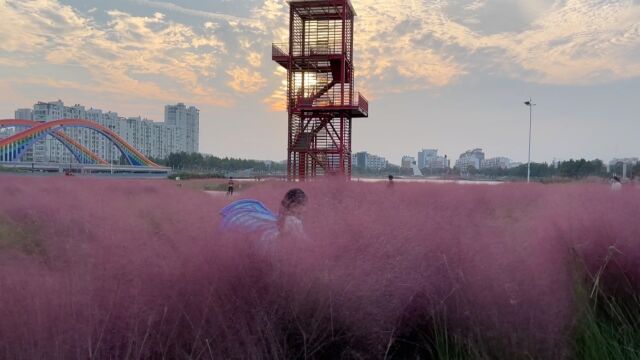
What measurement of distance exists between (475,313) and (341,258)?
1.13 m

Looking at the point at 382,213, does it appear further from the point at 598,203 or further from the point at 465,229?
the point at 598,203

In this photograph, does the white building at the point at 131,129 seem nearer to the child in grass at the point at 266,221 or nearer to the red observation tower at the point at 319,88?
the red observation tower at the point at 319,88

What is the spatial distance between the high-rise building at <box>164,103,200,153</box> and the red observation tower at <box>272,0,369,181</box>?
11479 cm

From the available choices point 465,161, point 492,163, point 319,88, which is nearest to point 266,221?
point 465,161

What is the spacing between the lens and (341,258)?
3260mm

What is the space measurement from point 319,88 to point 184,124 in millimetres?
122416

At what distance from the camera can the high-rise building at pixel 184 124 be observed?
438 ft

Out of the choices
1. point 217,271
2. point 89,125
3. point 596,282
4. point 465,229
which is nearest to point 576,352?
point 596,282

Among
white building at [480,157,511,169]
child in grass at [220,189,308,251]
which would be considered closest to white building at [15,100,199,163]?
white building at [480,157,511,169]

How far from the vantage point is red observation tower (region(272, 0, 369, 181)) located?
70.5ft

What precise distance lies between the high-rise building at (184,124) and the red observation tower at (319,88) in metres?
115

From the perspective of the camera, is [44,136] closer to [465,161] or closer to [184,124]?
[184,124]

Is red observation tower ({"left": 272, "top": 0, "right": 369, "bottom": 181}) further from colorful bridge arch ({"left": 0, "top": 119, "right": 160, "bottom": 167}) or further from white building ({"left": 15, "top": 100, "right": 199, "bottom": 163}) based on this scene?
white building ({"left": 15, "top": 100, "right": 199, "bottom": 163})

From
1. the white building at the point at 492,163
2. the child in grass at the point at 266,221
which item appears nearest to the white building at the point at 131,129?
the white building at the point at 492,163
